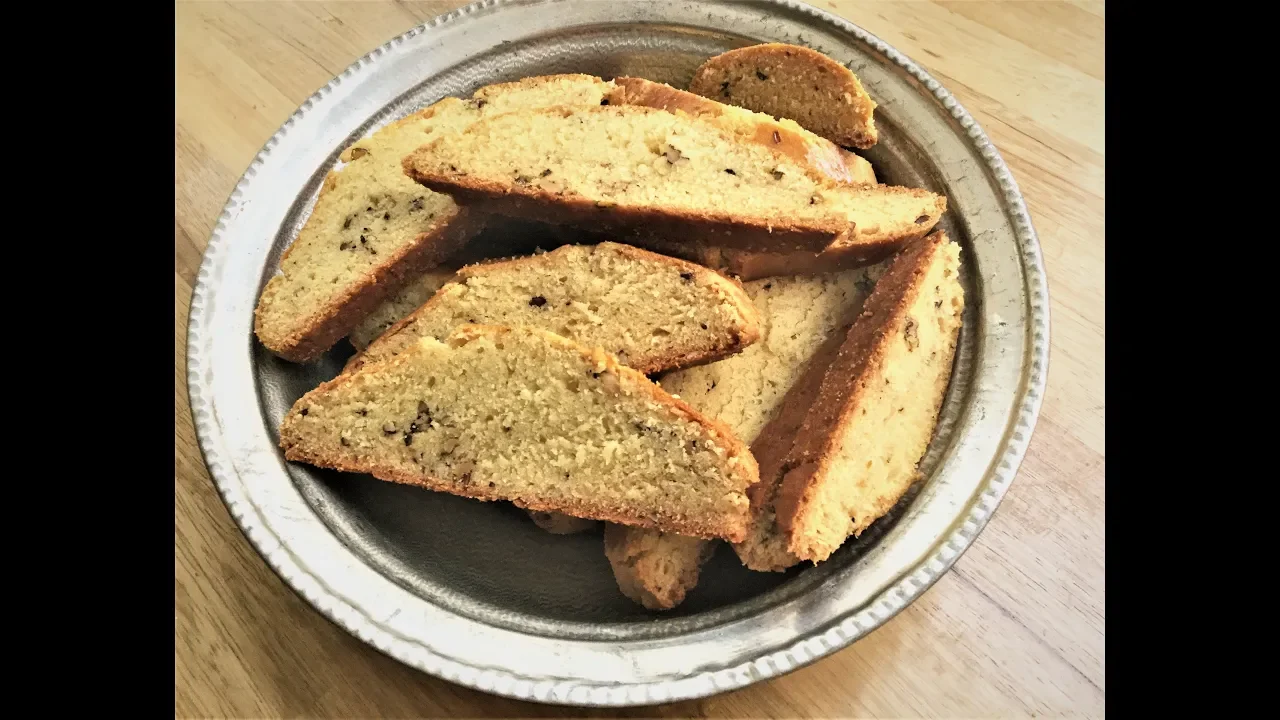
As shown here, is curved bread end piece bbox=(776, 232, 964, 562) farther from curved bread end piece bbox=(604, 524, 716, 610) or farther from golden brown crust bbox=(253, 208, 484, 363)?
golden brown crust bbox=(253, 208, 484, 363)

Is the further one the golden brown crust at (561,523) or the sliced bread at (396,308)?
the sliced bread at (396,308)

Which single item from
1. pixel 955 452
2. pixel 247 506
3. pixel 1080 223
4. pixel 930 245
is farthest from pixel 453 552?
pixel 1080 223

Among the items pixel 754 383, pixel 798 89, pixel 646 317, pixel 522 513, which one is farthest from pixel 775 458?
pixel 798 89

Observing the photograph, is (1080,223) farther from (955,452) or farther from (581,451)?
(581,451)

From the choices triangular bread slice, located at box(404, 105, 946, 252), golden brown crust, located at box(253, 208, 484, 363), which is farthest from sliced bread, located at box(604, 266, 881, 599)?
golden brown crust, located at box(253, 208, 484, 363)

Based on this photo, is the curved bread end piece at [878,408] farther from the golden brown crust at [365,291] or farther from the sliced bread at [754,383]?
the golden brown crust at [365,291]

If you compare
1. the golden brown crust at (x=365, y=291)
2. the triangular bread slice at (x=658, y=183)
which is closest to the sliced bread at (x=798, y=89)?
the triangular bread slice at (x=658, y=183)
